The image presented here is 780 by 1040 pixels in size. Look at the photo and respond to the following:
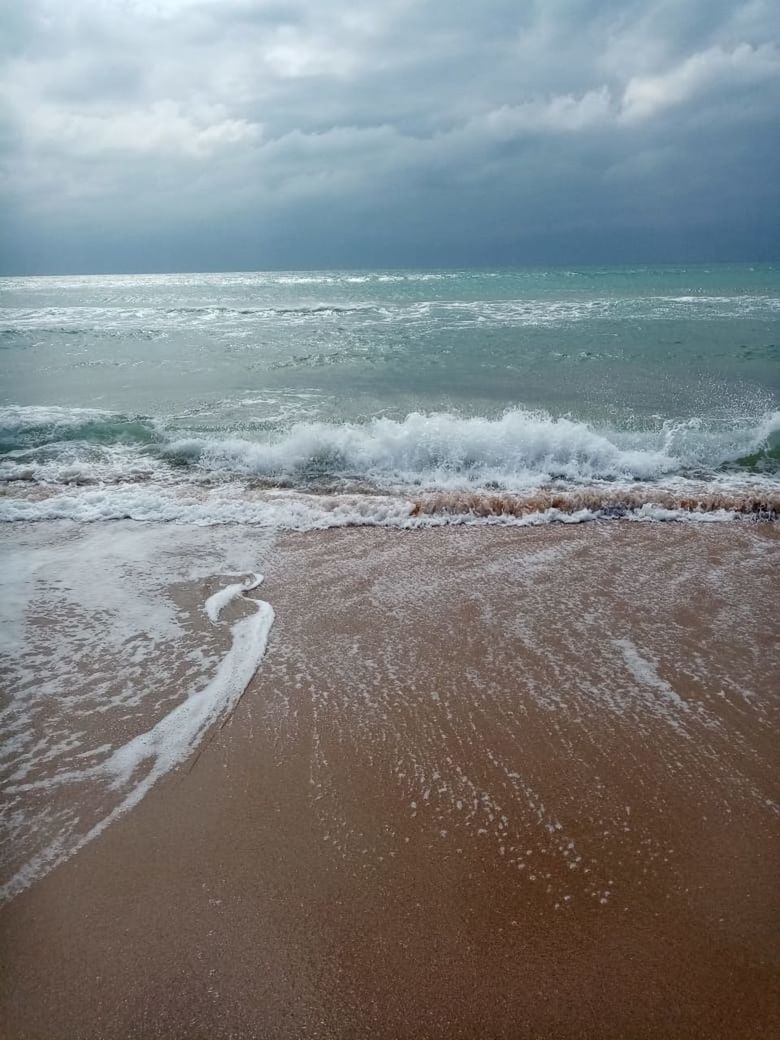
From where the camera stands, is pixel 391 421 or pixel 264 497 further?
pixel 391 421

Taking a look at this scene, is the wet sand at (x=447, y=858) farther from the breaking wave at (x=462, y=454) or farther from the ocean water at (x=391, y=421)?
the breaking wave at (x=462, y=454)

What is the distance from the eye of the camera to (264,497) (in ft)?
25.2

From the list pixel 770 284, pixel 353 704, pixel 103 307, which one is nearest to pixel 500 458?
pixel 353 704

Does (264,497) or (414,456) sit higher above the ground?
(414,456)

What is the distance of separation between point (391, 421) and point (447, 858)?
26.8 feet

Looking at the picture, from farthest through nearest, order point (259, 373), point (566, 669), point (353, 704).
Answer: point (259, 373), point (566, 669), point (353, 704)

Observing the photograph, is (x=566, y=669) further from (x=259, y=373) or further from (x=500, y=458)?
(x=259, y=373)

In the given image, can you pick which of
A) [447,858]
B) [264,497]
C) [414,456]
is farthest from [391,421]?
[447,858]

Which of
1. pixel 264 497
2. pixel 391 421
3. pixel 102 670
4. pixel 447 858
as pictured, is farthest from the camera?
pixel 391 421

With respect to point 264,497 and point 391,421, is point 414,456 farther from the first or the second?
point 264,497

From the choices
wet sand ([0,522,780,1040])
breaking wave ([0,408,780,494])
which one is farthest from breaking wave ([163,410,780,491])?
wet sand ([0,522,780,1040])

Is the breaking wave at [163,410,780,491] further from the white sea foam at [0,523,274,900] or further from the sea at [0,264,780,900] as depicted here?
the white sea foam at [0,523,274,900]

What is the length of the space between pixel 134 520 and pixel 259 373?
34.0 ft

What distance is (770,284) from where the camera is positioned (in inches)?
1882
